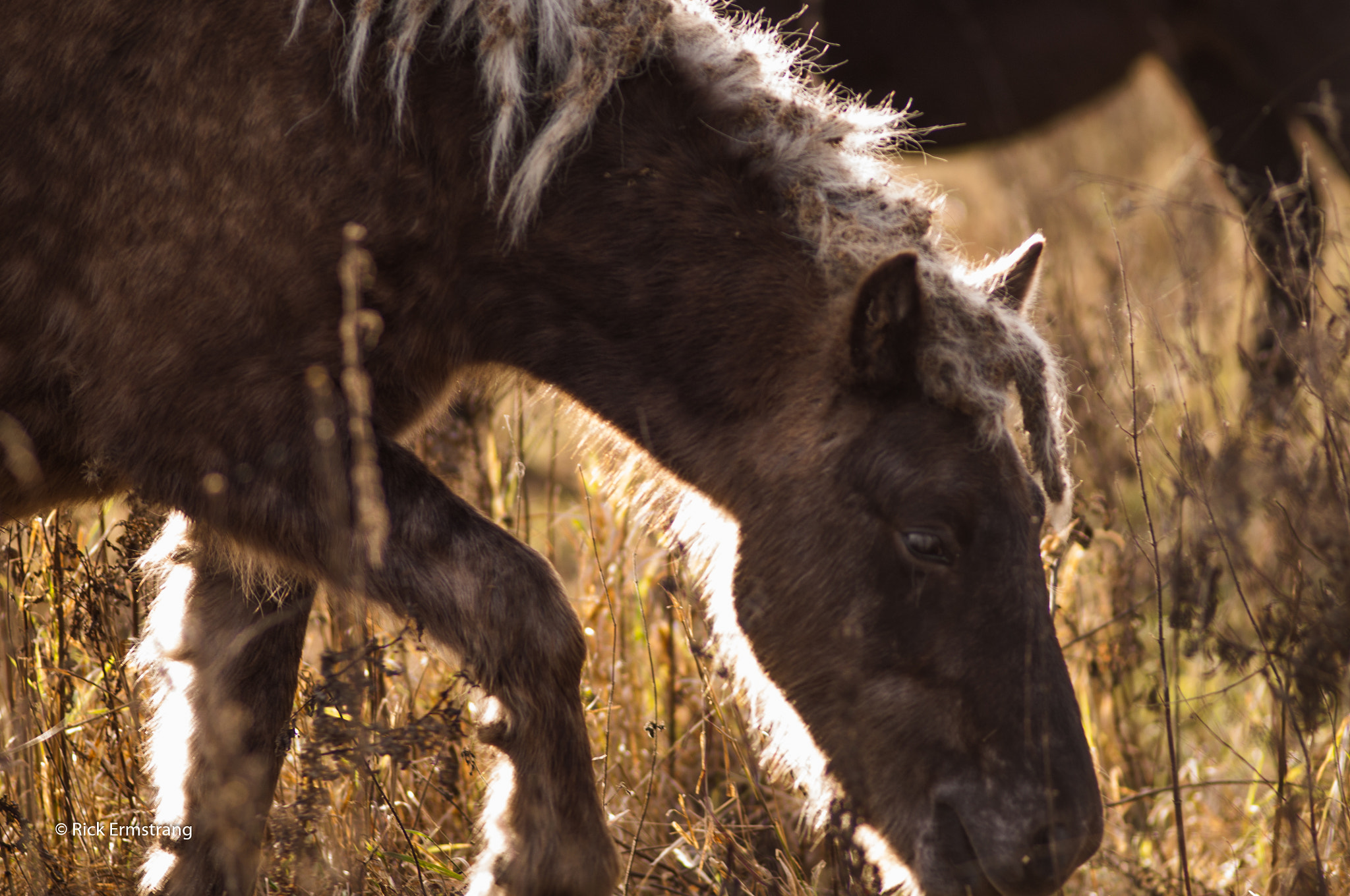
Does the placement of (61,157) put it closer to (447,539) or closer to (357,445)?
(357,445)

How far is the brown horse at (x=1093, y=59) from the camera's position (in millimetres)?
5750

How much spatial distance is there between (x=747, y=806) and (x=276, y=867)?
139cm

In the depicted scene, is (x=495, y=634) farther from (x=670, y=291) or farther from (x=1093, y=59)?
(x=1093, y=59)

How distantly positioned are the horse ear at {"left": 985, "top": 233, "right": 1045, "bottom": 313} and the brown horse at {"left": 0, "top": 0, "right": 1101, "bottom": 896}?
0.19 feet

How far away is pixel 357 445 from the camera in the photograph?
2.37m

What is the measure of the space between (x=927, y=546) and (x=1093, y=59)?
467 cm

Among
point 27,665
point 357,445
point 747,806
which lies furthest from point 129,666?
point 747,806

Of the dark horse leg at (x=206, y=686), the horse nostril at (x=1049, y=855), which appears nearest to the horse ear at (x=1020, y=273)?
the horse nostril at (x=1049, y=855)

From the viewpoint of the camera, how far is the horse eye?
242 centimetres

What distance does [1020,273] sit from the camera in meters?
2.84

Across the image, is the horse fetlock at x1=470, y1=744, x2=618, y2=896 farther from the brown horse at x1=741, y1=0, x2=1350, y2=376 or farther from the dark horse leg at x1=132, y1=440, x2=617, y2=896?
the brown horse at x1=741, y1=0, x2=1350, y2=376

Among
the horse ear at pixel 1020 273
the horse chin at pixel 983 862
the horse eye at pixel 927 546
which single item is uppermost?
the horse ear at pixel 1020 273

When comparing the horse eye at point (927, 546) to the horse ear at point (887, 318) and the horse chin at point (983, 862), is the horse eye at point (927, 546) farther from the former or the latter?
the horse chin at point (983, 862)

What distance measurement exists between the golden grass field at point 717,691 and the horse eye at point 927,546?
42 centimetres
